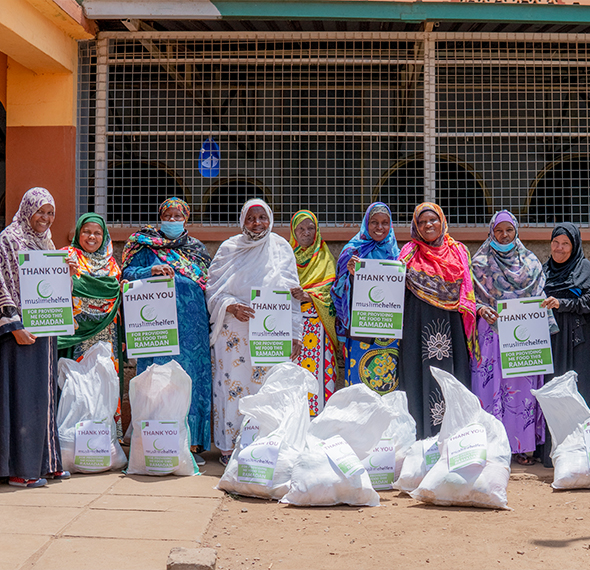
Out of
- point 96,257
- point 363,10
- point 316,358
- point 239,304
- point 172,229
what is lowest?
point 316,358

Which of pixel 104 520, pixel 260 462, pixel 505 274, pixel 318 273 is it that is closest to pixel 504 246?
pixel 505 274

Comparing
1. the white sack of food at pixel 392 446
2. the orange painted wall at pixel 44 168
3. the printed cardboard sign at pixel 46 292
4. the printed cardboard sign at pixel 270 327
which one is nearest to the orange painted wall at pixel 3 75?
the orange painted wall at pixel 44 168

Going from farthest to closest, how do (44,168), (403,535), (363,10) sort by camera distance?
(44,168)
(363,10)
(403,535)

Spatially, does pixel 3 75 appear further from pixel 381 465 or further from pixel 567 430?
pixel 567 430

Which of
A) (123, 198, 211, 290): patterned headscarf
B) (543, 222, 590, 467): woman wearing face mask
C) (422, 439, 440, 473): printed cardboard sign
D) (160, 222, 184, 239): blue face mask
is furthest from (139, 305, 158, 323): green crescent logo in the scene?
(543, 222, 590, 467): woman wearing face mask

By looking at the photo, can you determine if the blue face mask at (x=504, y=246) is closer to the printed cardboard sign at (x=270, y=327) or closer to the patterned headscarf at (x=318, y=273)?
the patterned headscarf at (x=318, y=273)

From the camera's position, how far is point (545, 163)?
6430mm

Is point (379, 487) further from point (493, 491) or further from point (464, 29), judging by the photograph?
point (464, 29)

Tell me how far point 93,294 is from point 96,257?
290 millimetres

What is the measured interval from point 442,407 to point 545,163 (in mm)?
2984

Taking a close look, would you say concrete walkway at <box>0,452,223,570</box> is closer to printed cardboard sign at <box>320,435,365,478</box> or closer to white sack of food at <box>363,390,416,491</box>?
printed cardboard sign at <box>320,435,365,478</box>

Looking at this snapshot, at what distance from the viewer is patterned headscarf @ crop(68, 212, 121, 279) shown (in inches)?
186

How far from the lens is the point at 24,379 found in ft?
13.8

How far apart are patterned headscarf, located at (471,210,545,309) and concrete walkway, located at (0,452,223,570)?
2326 mm
